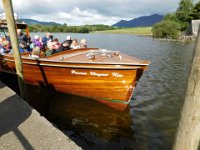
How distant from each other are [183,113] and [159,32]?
203 ft

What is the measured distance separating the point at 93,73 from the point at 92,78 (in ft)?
0.73

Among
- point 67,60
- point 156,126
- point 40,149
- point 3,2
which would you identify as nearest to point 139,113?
point 156,126

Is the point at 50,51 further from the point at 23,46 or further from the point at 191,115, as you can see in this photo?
the point at 191,115

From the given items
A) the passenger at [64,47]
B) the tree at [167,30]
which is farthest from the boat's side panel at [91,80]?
the tree at [167,30]

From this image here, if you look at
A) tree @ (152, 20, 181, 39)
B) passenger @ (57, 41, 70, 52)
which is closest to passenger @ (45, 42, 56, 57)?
passenger @ (57, 41, 70, 52)

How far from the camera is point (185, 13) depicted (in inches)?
2901

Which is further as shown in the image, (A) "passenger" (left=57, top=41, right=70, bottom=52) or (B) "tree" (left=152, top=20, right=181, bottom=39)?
(B) "tree" (left=152, top=20, right=181, bottom=39)

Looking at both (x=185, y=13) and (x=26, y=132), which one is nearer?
(x=26, y=132)

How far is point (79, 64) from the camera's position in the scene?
8.43 meters

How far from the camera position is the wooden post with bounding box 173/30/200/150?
8.18 ft

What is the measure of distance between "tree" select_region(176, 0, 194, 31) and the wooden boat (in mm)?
70230

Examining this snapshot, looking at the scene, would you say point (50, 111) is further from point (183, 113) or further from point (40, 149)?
point (183, 113)

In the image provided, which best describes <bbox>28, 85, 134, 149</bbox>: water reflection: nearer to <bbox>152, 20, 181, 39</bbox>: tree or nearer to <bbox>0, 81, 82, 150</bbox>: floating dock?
<bbox>0, 81, 82, 150</bbox>: floating dock

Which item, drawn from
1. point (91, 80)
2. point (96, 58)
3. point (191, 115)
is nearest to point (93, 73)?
point (91, 80)
